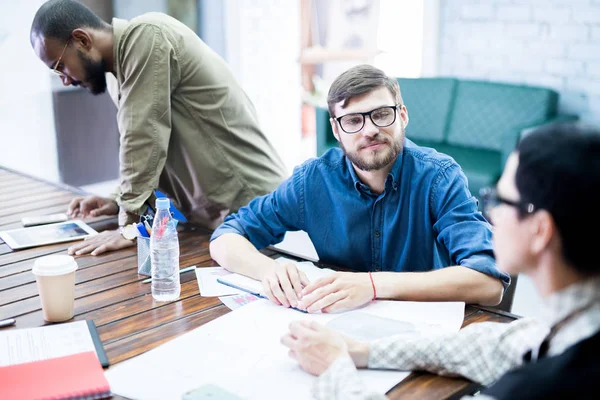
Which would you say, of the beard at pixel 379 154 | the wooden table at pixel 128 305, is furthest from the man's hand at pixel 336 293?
the beard at pixel 379 154

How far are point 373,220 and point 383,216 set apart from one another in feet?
0.10

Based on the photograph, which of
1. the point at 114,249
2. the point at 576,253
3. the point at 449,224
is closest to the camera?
the point at 576,253

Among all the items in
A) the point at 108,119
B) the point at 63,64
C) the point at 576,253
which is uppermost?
the point at 63,64

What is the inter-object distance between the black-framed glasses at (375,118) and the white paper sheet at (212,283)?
486 millimetres

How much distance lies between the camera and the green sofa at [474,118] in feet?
13.7

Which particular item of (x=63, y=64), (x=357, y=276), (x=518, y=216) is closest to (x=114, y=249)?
(x=63, y=64)

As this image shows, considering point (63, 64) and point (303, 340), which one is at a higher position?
point (63, 64)

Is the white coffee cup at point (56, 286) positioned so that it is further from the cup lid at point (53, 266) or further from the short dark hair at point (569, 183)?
the short dark hair at point (569, 183)

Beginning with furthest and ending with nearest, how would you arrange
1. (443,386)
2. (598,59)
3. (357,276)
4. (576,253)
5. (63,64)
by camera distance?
1. (598,59)
2. (63,64)
3. (357,276)
4. (443,386)
5. (576,253)

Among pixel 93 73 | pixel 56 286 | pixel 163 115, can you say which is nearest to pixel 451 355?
pixel 56 286

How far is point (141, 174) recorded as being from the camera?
2.04 m

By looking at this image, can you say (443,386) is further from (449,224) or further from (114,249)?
(114,249)

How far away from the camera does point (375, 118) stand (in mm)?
1685

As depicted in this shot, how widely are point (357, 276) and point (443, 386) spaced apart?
39 centimetres
